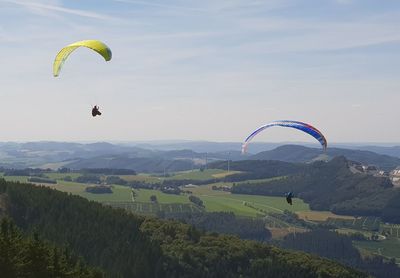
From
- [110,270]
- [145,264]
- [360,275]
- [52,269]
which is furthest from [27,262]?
[360,275]

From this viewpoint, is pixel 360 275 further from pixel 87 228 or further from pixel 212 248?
pixel 87 228

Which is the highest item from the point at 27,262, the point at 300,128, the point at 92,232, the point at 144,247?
the point at 300,128

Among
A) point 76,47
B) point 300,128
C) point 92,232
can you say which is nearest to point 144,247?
point 92,232

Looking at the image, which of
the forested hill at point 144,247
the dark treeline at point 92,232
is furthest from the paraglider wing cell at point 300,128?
the forested hill at point 144,247

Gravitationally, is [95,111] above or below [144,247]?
above

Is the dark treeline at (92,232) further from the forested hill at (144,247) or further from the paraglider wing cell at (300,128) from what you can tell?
the paraglider wing cell at (300,128)

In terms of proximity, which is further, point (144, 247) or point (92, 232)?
point (92, 232)

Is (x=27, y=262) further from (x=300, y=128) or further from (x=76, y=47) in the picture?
(x=300, y=128)
